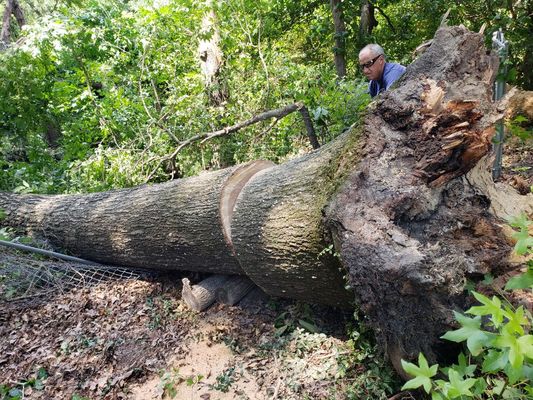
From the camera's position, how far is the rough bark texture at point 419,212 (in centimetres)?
162

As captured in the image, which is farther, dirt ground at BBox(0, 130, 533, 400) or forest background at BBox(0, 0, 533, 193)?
forest background at BBox(0, 0, 533, 193)

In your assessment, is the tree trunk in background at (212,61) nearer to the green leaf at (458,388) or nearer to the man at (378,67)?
the man at (378,67)

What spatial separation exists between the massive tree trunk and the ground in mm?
323

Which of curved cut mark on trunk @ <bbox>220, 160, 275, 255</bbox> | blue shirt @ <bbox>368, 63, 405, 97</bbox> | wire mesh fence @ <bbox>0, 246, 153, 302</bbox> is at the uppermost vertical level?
blue shirt @ <bbox>368, 63, 405, 97</bbox>

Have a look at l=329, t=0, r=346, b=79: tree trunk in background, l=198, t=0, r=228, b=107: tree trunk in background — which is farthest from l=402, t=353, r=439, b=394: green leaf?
l=329, t=0, r=346, b=79: tree trunk in background

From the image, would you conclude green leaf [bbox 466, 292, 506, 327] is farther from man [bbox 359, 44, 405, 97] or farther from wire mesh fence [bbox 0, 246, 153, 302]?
wire mesh fence [bbox 0, 246, 153, 302]

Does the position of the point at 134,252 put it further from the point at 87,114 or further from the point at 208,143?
the point at 87,114

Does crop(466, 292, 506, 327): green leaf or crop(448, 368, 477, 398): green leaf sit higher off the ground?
crop(466, 292, 506, 327): green leaf

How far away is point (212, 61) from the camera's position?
5.97m

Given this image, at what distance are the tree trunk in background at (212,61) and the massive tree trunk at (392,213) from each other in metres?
2.88

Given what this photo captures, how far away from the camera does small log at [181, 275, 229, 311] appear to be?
3383mm

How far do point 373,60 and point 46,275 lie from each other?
3.84m

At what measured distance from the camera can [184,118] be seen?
5523mm

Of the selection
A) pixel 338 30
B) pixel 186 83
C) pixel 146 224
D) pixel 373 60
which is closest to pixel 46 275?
pixel 146 224
